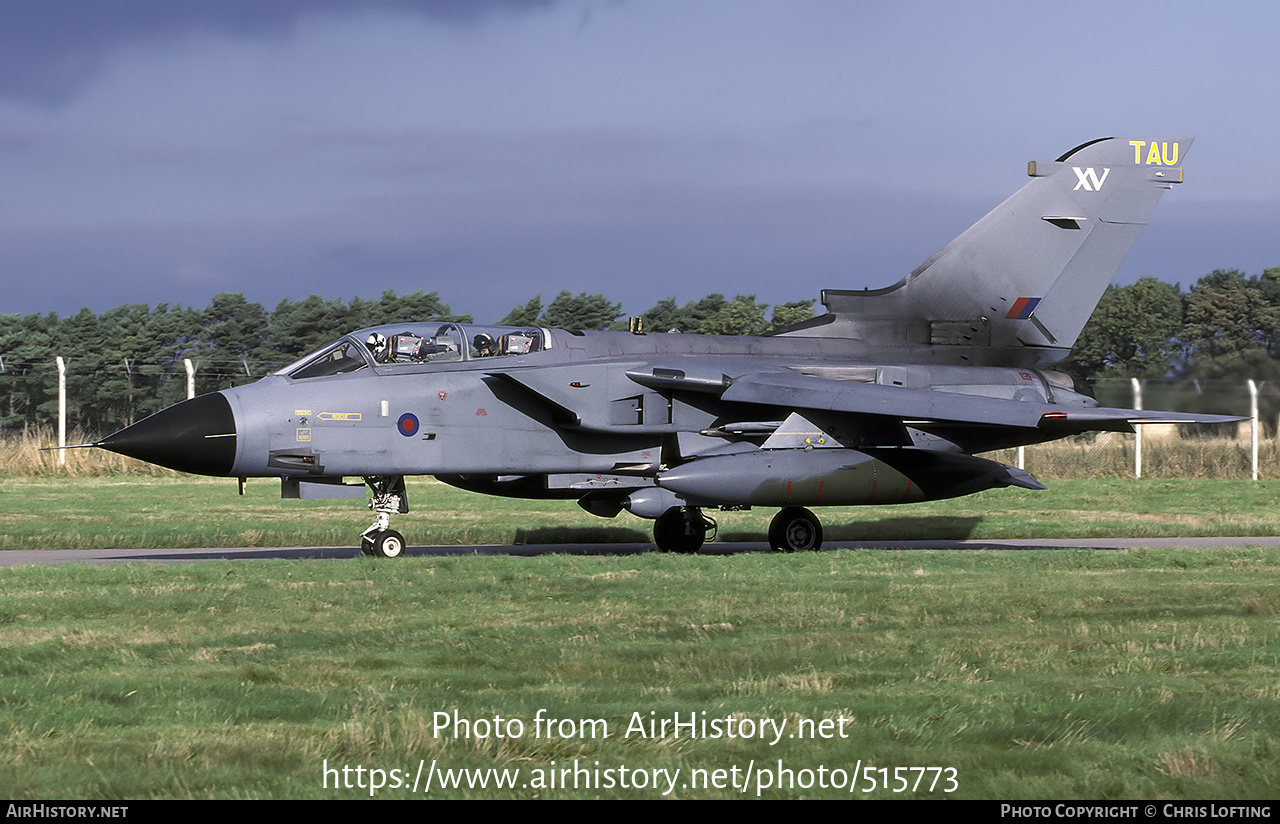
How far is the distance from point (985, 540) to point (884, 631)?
10.9 meters

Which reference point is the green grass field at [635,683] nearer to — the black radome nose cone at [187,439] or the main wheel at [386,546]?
the black radome nose cone at [187,439]

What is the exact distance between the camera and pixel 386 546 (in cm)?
1438

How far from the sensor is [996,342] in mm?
17953

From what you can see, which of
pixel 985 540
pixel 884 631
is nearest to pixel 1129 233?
pixel 985 540

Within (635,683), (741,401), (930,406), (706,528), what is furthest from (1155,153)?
(635,683)

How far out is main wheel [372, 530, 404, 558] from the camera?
14.3 metres

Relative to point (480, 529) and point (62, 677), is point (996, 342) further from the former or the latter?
point (62, 677)

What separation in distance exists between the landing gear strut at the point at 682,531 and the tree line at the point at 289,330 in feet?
50.9

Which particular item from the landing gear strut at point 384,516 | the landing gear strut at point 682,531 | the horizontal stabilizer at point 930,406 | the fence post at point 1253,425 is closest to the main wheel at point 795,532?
the landing gear strut at point 682,531

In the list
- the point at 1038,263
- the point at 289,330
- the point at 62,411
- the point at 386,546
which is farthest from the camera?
the point at 289,330

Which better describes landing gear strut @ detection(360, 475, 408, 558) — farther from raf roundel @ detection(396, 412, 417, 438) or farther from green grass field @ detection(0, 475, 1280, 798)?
green grass field @ detection(0, 475, 1280, 798)

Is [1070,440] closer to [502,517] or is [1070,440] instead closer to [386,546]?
[502,517]

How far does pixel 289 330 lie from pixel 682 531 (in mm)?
40166

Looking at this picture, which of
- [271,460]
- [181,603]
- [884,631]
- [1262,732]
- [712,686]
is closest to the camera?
[1262,732]
